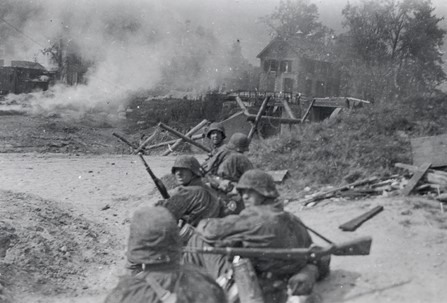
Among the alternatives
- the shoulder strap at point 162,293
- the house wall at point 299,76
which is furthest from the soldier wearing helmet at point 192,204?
the house wall at point 299,76

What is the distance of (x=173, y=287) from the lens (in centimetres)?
312

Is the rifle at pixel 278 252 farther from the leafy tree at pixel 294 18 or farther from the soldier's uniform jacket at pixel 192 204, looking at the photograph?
the leafy tree at pixel 294 18

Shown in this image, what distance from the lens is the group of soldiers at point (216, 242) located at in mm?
3172

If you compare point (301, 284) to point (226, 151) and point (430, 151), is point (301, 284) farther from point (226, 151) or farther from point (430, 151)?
point (430, 151)

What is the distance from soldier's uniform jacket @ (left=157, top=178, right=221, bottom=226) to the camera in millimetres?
A: 6086

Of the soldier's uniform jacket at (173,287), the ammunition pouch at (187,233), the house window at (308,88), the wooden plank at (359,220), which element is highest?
the house window at (308,88)

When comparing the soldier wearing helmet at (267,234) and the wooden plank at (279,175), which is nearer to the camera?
the soldier wearing helmet at (267,234)

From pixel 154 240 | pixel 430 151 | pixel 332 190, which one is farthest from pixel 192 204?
pixel 430 151

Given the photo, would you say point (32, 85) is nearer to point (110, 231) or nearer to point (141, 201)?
point (141, 201)

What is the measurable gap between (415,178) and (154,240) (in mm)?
7502

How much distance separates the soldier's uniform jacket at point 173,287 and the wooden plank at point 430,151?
26.3 ft

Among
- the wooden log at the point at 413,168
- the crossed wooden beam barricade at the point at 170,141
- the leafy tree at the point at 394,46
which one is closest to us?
the wooden log at the point at 413,168

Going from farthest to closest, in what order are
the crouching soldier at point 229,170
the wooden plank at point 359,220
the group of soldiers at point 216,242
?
the wooden plank at point 359,220 → the crouching soldier at point 229,170 → the group of soldiers at point 216,242

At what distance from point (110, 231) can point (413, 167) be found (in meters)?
6.32
